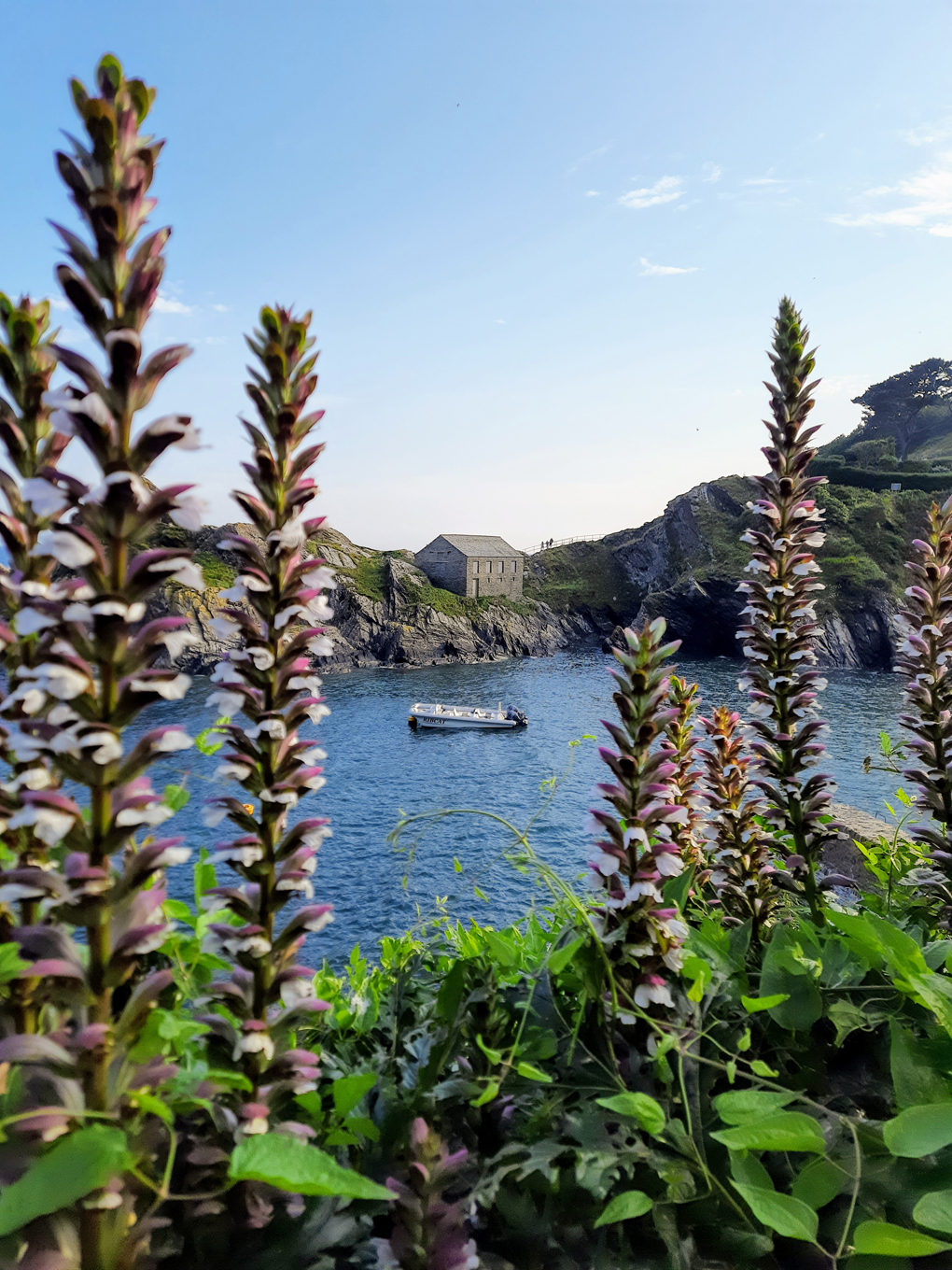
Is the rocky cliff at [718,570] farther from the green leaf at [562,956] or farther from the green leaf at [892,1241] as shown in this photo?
Answer: the green leaf at [892,1241]

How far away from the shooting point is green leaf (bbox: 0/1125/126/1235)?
3.26 feet

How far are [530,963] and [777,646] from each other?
177 cm

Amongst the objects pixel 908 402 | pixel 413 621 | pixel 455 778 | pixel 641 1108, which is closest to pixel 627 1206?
pixel 641 1108

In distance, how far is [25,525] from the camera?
5.15 feet

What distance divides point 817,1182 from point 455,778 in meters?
46.8

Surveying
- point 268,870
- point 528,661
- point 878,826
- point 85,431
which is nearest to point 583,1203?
point 268,870

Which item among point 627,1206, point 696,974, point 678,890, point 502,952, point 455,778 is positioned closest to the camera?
point 627,1206

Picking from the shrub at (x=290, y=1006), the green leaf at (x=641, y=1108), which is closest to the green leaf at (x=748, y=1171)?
the shrub at (x=290, y=1006)

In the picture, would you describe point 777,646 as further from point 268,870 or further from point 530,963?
point 268,870

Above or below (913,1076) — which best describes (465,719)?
below

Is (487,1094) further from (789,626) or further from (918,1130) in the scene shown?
(789,626)

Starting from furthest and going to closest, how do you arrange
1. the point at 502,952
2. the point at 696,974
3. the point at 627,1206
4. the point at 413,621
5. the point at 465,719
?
1. the point at 413,621
2. the point at 465,719
3. the point at 502,952
4. the point at 696,974
5. the point at 627,1206

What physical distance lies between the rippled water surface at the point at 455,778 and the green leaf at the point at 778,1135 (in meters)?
1.24

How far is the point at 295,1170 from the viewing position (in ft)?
3.54
